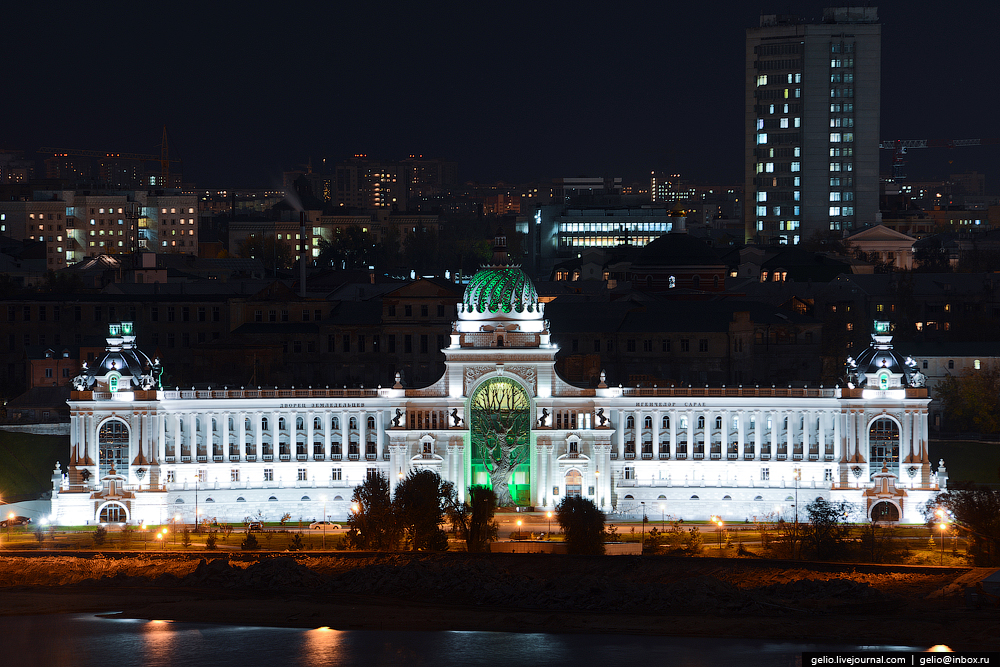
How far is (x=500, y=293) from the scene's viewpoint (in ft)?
410

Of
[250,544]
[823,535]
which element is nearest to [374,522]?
[250,544]

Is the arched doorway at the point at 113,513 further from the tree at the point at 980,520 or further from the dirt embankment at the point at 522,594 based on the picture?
the tree at the point at 980,520

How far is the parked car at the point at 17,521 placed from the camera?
399 ft

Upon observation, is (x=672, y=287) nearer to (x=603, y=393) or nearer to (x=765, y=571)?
(x=603, y=393)

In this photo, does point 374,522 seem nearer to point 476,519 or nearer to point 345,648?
point 476,519

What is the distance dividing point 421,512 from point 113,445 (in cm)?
2481

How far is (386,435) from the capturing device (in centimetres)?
12712

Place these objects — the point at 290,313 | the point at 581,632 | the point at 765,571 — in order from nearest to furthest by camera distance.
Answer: the point at 581,632, the point at 765,571, the point at 290,313

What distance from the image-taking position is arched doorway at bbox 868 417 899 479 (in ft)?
403

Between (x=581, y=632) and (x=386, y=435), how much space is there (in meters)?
32.7

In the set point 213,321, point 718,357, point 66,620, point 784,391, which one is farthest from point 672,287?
point 66,620

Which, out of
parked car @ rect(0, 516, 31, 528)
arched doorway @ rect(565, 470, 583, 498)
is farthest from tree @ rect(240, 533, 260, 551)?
arched doorway @ rect(565, 470, 583, 498)

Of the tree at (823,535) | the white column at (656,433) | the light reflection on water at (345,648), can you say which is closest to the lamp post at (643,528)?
the white column at (656,433)

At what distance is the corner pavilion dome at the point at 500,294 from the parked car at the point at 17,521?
113ft
